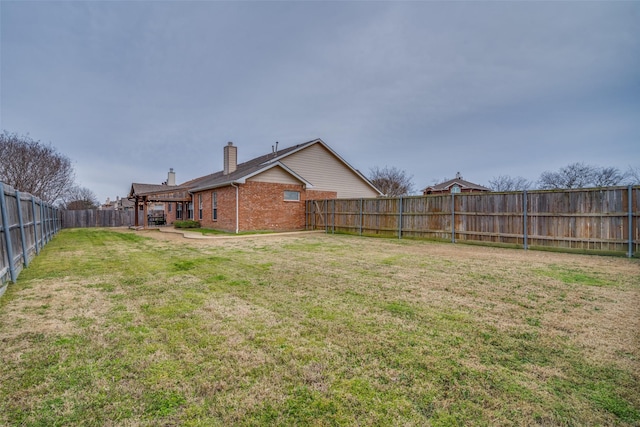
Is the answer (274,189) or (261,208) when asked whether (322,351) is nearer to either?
(261,208)

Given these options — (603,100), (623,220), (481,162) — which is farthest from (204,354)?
(481,162)

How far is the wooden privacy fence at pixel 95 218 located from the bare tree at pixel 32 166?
215 centimetres

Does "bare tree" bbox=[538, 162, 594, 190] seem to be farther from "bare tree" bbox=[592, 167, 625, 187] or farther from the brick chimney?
the brick chimney

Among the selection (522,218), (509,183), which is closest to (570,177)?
(509,183)

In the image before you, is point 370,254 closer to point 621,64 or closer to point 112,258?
point 112,258

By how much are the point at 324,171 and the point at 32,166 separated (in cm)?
2293

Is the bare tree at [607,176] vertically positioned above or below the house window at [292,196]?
above

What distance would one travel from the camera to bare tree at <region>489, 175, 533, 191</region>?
115ft

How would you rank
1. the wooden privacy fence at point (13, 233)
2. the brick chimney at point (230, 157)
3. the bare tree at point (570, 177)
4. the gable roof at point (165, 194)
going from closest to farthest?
the wooden privacy fence at point (13, 233)
the brick chimney at point (230, 157)
the gable roof at point (165, 194)
the bare tree at point (570, 177)

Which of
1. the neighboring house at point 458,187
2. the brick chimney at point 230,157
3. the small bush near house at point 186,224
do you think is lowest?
the small bush near house at point 186,224

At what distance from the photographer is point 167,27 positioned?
14406mm

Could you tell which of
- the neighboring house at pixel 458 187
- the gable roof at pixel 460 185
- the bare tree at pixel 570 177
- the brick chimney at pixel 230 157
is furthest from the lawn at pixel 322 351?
the gable roof at pixel 460 185

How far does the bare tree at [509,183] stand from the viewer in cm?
3497

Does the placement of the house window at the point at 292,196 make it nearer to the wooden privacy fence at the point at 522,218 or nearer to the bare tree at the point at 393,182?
Answer: the wooden privacy fence at the point at 522,218
